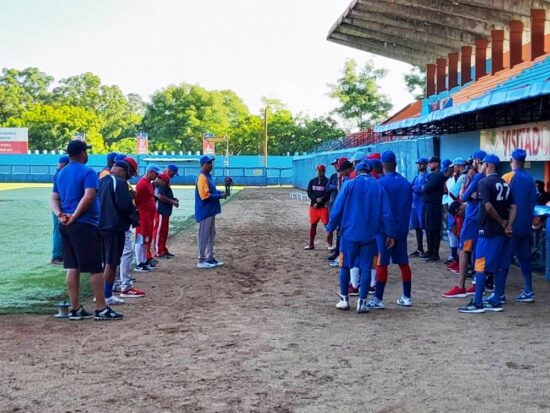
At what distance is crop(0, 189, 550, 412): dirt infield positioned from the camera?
5.13m

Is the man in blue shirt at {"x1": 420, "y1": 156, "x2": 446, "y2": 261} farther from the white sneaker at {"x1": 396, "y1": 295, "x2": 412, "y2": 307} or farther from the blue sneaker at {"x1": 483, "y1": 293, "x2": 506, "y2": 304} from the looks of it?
the white sneaker at {"x1": 396, "y1": 295, "x2": 412, "y2": 307}

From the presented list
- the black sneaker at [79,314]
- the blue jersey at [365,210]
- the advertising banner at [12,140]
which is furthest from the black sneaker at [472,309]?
the advertising banner at [12,140]

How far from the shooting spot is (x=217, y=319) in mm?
8055

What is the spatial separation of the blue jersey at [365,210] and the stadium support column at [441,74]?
2337 cm

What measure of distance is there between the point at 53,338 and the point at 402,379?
3519 millimetres

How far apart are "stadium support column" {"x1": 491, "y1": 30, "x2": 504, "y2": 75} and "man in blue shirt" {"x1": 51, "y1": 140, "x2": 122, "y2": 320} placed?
63.6 feet

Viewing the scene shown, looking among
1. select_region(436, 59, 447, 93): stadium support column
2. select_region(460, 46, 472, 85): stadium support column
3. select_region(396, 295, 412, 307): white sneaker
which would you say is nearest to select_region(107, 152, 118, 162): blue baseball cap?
select_region(396, 295, 412, 307): white sneaker

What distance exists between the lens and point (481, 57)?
26656 millimetres

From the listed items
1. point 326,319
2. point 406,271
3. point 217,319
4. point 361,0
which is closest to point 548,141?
point 406,271

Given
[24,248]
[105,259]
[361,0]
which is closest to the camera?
[105,259]

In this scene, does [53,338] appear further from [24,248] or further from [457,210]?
[24,248]

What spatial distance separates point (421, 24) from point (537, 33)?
8119mm

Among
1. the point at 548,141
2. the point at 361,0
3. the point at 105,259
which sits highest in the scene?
the point at 361,0

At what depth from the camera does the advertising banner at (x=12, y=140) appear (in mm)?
73688
